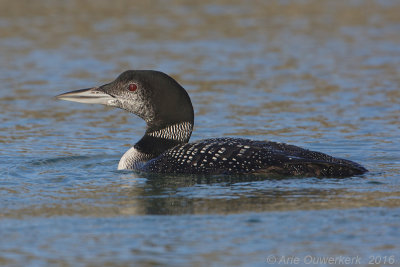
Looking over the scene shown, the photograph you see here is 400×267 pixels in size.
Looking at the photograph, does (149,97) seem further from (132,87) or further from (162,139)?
(162,139)

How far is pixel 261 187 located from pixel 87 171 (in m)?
1.53

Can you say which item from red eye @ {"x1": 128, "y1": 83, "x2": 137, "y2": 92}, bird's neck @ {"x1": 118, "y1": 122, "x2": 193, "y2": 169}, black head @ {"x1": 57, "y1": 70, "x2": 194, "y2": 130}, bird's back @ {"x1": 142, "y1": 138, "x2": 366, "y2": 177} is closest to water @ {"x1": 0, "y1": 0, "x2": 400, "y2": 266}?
bird's back @ {"x1": 142, "y1": 138, "x2": 366, "y2": 177}

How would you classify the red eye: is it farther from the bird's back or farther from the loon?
the bird's back

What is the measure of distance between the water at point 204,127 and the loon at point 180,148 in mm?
102

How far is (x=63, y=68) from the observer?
11.0 meters

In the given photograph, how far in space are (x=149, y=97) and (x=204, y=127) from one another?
1.80m

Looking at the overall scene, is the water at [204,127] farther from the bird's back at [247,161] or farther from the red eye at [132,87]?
the red eye at [132,87]

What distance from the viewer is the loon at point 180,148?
578 cm

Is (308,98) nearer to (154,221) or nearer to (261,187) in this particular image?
(261,187)

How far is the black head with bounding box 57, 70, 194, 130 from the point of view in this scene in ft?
21.3

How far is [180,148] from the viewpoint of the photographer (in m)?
6.21

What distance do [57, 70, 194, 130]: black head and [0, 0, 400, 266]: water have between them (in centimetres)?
53

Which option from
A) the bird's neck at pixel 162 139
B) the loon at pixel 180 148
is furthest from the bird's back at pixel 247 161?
the bird's neck at pixel 162 139

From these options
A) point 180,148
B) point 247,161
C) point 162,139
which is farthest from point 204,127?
point 247,161
